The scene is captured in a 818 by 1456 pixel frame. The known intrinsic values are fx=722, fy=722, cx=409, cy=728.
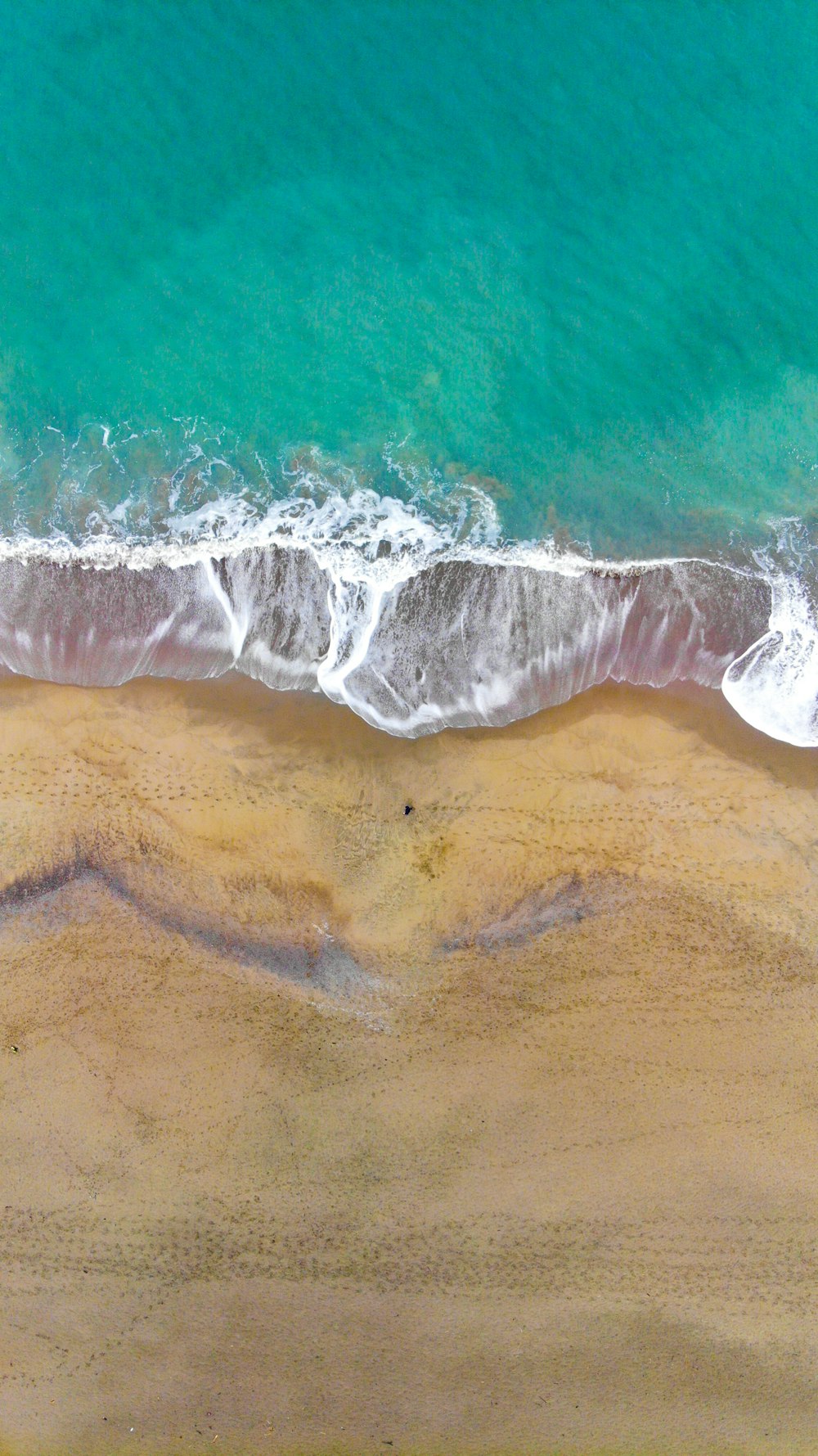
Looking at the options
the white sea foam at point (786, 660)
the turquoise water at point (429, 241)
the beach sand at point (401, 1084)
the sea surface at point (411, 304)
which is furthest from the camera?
the turquoise water at point (429, 241)

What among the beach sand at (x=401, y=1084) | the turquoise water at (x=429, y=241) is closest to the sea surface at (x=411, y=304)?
the turquoise water at (x=429, y=241)

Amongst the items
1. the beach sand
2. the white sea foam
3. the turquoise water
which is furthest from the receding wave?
the turquoise water

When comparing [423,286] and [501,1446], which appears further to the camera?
[423,286]

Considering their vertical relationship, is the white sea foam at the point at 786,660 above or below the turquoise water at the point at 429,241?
below

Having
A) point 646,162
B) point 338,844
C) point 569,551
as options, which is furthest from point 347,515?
point 646,162

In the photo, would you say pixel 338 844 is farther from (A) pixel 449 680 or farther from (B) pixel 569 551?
(B) pixel 569 551

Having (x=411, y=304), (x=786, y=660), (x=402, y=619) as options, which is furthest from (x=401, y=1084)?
(x=411, y=304)

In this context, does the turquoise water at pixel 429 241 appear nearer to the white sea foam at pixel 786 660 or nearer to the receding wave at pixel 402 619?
the white sea foam at pixel 786 660
